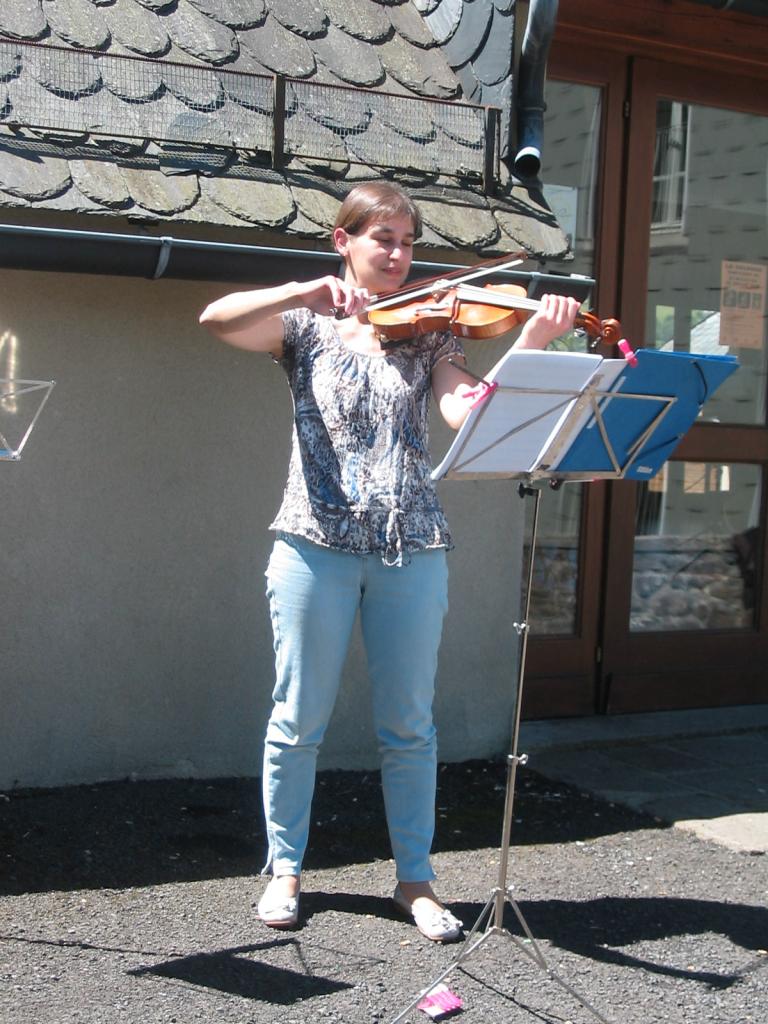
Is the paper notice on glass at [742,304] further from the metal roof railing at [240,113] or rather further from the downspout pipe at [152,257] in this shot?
the downspout pipe at [152,257]

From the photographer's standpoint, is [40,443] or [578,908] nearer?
[578,908]

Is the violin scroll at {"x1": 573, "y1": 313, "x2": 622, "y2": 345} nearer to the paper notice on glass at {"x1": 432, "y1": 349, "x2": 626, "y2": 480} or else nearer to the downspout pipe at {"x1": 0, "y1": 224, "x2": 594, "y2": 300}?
the paper notice on glass at {"x1": 432, "y1": 349, "x2": 626, "y2": 480}

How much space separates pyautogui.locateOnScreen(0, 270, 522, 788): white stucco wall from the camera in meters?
4.56

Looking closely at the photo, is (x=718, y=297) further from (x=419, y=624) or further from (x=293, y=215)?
(x=419, y=624)

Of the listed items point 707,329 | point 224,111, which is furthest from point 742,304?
point 224,111

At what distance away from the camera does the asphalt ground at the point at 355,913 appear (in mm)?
3301

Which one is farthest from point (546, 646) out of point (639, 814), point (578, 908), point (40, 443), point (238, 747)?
point (40, 443)

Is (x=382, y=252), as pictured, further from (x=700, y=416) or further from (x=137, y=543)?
(x=700, y=416)

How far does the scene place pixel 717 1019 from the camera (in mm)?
3297

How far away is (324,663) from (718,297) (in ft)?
12.2

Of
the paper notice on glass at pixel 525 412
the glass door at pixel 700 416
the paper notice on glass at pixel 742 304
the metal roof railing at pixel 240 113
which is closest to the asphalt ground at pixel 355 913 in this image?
the paper notice on glass at pixel 525 412

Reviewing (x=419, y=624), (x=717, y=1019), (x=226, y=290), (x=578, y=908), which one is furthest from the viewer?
(x=226, y=290)

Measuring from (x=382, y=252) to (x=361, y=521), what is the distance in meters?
0.71

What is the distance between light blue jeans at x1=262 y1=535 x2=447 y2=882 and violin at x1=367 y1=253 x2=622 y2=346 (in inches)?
23.6
